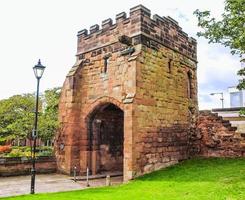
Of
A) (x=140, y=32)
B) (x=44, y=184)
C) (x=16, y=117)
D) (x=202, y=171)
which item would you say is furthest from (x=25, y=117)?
(x=202, y=171)

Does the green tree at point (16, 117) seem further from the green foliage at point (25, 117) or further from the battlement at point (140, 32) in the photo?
the battlement at point (140, 32)

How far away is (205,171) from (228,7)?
248 inches

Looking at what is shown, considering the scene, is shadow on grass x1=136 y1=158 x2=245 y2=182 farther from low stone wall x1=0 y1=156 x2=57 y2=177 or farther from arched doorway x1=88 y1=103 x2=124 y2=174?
low stone wall x1=0 y1=156 x2=57 y2=177

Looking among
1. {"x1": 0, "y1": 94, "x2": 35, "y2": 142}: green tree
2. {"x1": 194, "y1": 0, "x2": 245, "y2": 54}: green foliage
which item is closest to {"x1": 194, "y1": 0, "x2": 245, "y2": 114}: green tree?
{"x1": 194, "y1": 0, "x2": 245, "y2": 54}: green foliage

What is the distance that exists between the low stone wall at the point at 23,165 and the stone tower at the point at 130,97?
23.4 inches

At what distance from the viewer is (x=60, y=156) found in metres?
15.7

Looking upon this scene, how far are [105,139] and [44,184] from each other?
193 inches

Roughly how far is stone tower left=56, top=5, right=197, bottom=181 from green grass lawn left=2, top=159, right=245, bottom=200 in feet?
4.03

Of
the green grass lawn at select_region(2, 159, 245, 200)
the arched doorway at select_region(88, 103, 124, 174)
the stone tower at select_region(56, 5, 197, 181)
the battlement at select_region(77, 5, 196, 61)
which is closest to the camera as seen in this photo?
the green grass lawn at select_region(2, 159, 245, 200)

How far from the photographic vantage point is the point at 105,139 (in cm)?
1631

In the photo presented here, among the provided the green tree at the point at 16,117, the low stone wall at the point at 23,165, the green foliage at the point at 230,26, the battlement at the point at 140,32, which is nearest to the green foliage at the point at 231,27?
the green foliage at the point at 230,26

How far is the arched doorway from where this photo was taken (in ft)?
50.3

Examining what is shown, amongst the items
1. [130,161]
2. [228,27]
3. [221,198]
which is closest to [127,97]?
[130,161]

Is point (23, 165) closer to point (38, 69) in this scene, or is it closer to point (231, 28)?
point (38, 69)
